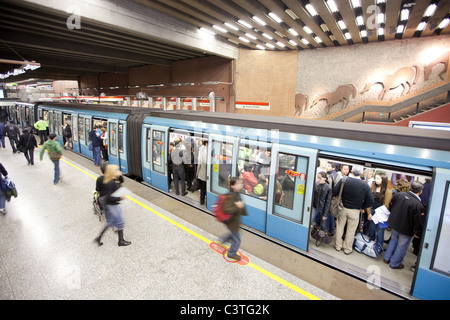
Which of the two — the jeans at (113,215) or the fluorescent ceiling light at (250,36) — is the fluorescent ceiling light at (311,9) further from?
the jeans at (113,215)

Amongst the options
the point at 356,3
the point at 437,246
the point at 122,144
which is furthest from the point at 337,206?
the point at 356,3

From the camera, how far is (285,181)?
4.62 m

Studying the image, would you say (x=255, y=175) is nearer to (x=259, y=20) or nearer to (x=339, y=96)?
(x=259, y=20)

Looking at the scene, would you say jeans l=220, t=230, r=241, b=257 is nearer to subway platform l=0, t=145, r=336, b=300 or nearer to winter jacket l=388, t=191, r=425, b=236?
subway platform l=0, t=145, r=336, b=300

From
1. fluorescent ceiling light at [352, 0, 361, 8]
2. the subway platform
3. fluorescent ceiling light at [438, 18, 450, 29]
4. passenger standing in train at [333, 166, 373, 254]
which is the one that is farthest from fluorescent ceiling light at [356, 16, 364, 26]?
the subway platform

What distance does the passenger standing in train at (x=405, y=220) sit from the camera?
3791 millimetres

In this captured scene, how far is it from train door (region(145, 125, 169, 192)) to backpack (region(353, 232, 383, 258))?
17.2ft

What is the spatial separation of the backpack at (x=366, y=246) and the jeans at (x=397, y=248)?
0.56 ft

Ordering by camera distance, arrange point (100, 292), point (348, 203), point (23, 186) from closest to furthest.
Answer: point (100, 292) → point (348, 203) → point (23, 186)

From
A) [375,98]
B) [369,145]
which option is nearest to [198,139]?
[369,145]

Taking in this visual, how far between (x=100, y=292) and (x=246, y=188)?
3.20m

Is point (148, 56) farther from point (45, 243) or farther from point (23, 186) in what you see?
point (45, 243)
